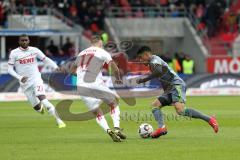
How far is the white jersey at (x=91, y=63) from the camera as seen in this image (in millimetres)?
16312

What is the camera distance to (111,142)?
16.1m


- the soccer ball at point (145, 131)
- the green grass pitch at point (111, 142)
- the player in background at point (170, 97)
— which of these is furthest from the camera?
the soccer ball at point (145, 131)

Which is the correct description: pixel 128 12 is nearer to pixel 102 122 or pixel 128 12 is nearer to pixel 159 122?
pixel 159 122

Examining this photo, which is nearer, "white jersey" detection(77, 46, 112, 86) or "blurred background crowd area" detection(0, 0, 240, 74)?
"white jersey" detection(77, 46, 112, 86)

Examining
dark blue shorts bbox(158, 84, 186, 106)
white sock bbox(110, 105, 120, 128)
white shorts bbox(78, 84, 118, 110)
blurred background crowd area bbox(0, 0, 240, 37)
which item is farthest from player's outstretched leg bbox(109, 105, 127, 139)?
blurred background crowd area bbox(0, 0, 240, 37)

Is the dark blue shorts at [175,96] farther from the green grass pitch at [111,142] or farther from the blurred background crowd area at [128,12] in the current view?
the blurred background crowd area at [128,12]

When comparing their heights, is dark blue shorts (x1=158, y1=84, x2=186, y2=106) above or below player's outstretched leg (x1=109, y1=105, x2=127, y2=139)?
above

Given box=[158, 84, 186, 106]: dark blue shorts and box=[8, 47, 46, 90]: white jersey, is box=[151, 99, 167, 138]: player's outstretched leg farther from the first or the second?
box=[8, 47, 46, 90]: white jersey

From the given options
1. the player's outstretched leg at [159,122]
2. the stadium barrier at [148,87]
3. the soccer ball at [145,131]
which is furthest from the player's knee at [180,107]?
the stadium barrier at [148,87]

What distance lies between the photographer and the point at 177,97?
1667cm

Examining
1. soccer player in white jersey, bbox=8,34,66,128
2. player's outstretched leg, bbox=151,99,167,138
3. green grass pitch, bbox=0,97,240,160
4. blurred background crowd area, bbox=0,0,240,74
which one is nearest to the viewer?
green grass pitch, bbox=0,97,240,160

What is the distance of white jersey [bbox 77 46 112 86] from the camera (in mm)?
16312

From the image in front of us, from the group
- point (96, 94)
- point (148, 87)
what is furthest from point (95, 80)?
point (148, 87)

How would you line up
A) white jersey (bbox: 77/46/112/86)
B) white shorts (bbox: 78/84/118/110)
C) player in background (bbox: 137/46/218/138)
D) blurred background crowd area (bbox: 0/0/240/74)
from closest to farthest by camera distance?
white jersey (bbox: 77/46/112/86) → player in background (bbox: 137/46/218/138) → white shorts (bbox: 78/84/118/110) → blurred background crowd area (bbox: 0/0/240/74)
